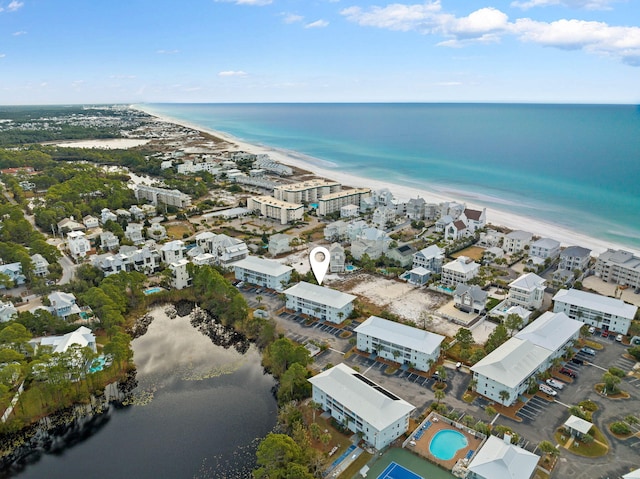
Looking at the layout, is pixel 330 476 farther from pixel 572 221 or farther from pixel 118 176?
pixel 118 176

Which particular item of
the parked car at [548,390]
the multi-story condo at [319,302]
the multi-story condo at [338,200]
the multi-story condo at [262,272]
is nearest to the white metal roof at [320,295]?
the multi-story condo at [319,302]

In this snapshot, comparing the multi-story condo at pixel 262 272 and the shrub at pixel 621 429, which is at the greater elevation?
the multi-story condo at pixel 262 272

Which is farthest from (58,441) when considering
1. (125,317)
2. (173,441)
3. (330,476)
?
(330,476)

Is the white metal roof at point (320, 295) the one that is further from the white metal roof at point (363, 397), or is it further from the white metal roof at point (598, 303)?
the white metal roof at point (598, 303)

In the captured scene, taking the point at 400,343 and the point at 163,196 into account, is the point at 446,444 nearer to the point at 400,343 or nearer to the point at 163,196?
the point at 400,343

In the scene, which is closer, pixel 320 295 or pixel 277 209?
pixel 320 295

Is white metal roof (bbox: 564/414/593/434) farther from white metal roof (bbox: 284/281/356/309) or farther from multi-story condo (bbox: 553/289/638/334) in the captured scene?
white metal roof (bbox: 284/281/356/309)

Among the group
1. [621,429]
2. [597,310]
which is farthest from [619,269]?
[621,429]

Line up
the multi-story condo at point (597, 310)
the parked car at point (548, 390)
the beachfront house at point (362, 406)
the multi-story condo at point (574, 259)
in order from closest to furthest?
the beachfront house at point (362, 406)
the parked car at point (548, 390)
the multi-story condo at point (597, 310)
the multi-story condo at point (574, 259)
